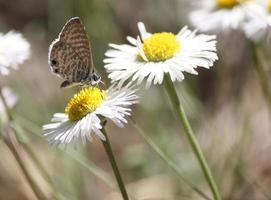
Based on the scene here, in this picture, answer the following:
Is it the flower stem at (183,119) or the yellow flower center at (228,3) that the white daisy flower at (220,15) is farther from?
the flower stem at (183,119)

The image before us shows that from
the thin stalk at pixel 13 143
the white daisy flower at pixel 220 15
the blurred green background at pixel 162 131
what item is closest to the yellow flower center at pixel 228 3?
the white daisy flower at pixel 220 15

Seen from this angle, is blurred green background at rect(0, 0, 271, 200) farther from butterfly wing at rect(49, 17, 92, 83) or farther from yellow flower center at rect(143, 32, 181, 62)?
butterfly wing at rect(49, 17, 92, 83)

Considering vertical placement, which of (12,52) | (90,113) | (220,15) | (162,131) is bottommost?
(162,131)

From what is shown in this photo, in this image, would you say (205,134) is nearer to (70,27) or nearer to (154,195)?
(154,195)

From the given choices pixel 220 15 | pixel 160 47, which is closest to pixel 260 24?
pixel 220 15

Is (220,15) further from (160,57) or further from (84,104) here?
(84,104)

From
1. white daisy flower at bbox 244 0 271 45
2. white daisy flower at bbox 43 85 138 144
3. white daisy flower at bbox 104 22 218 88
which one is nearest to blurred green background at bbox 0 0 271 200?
white daisy flower at bbox 244 0 271 45

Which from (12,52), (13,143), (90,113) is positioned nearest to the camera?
(90,113)

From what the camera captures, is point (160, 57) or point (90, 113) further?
point (160, 57)
